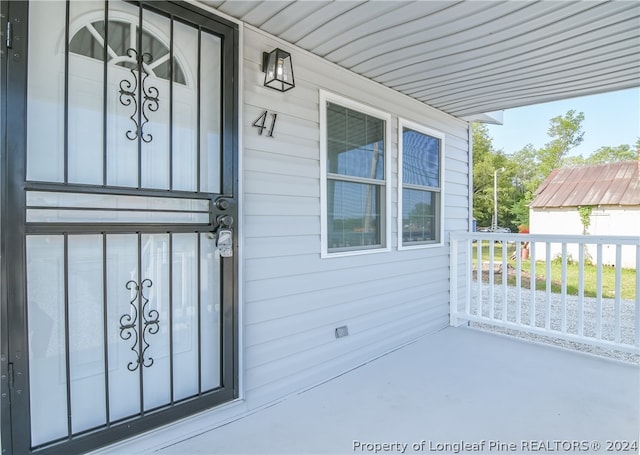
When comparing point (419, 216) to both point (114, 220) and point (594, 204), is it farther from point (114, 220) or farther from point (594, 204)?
point (594, 204)

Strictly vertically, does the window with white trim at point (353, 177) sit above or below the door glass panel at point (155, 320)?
above

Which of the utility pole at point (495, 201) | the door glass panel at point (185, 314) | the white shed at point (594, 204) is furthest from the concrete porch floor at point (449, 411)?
the utility pole at point (495, 201)

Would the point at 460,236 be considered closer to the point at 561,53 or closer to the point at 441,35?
the point at 561,53

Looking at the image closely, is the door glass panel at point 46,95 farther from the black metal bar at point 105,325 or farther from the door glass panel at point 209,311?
the door glass panel at point 209,311

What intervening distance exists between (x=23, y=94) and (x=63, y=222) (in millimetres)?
567

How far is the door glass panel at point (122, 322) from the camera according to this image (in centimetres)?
175

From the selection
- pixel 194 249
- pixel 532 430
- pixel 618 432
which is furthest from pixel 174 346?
pixel 618 432

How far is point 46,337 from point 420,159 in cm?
344

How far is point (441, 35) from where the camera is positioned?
7.45 feet

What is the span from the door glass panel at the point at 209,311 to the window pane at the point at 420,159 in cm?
217

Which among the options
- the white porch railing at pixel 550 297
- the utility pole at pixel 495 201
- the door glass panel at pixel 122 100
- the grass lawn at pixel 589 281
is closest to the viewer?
the door glass panel at pixel 122 100

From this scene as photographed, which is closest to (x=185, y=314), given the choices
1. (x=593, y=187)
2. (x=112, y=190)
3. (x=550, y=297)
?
(x=112, y=190)

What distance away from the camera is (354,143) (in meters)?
3.00

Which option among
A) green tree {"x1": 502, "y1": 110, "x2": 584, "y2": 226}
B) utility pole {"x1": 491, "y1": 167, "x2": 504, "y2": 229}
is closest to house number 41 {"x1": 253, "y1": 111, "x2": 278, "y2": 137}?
utility pole {"x1": 491, "y1": 167, "x2": 504, "y2": 229}
